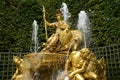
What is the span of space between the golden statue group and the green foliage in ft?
7.44

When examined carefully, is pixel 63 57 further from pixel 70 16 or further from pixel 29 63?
pixel 70 16

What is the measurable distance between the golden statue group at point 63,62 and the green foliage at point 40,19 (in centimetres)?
227

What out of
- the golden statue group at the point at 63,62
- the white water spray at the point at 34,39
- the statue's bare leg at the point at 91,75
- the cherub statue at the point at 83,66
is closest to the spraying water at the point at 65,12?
the white water spray at the point at 34,39

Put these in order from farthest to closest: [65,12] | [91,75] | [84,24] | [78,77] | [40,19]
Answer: [40,19] → [65,12] → [84,24] → [91,75] → [78,77]

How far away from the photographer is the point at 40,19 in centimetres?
1292

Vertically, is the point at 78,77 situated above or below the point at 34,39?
below

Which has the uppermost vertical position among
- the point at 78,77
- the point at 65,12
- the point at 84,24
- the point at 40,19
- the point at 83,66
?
the point at 65,12

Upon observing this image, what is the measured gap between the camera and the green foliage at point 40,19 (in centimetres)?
1134

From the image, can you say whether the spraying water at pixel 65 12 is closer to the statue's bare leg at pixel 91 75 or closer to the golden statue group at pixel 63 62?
the golden statue group at pixel 63 62

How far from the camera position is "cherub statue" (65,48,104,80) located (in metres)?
7.19

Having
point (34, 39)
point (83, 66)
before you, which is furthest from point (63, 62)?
point (34, 39)

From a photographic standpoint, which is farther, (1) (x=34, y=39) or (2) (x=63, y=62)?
(1) (x=34, y=39)

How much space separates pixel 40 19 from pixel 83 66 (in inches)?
236

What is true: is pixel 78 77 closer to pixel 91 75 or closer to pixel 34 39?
pixel 91 75
